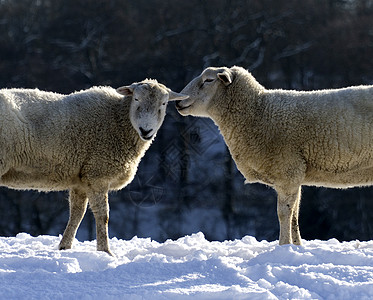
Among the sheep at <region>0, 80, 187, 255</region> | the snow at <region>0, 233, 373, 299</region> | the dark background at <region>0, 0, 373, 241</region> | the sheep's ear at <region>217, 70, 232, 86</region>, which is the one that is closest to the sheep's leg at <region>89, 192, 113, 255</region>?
the sheep at <region>0, 80, 187, 255</region>

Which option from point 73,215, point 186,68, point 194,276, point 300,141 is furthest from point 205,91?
point 186,68

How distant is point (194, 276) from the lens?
7.07 meters

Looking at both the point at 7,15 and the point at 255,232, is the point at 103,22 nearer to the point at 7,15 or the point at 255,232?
the point at 7,15

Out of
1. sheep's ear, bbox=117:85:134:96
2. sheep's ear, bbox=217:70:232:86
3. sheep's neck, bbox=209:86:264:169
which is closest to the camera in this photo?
sheep's neck, bbox=209:86:264:169

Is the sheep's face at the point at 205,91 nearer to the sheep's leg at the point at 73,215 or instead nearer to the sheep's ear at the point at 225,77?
the sheep's ear at the point at 225,77

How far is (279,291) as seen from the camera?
6.51 meters

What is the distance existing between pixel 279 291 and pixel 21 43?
1843cm

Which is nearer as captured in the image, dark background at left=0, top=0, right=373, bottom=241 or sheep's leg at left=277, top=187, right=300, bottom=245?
sheep's leg at left=277, top=187, right=300, bottom=245

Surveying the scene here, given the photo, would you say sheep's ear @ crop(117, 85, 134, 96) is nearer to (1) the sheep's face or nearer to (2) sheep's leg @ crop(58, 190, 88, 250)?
(1) the sheep's face

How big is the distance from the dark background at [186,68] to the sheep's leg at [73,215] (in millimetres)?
9712

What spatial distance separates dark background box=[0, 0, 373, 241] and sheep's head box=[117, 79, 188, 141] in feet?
33.7

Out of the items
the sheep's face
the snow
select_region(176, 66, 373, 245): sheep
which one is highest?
the sheep's face

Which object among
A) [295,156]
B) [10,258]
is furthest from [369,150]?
[10,258]

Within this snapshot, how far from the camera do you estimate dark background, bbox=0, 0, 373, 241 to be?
19734mm
